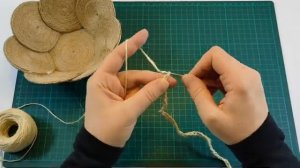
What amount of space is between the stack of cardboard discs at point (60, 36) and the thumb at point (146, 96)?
0.31 metres

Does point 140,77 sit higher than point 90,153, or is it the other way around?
point 140,77

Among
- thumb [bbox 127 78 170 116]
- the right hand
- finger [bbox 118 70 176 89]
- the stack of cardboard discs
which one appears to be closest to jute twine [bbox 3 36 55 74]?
the stack of cardboard discs

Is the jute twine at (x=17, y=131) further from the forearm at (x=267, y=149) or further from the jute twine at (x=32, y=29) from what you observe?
the forearm at (x=267, y=149)

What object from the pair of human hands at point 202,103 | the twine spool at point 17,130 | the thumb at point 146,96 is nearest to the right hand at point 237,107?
the pair of human hands at point 202,103

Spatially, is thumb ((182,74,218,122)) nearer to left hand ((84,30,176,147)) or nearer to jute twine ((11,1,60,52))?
left hand ((84,30,176,147))

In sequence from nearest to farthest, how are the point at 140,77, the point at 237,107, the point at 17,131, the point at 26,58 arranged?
the point at 237,107, the point at 140,77, the point at 17,131, the point at 26,58

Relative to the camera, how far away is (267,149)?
0.68m

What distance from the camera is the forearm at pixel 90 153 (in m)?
0.69

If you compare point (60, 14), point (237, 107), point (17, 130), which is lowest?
point (17, 130)

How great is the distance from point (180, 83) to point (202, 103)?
0.38 meters

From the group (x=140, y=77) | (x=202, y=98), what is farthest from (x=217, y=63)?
(x=140, y=77)

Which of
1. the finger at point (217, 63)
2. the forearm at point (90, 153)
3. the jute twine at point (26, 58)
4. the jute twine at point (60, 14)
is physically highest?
the finger at point (217, 63)

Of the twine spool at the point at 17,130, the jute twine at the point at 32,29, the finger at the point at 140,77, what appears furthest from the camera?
the jute twine at the point at 32,29

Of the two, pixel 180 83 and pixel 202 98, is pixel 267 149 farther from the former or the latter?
pixel 180 83
